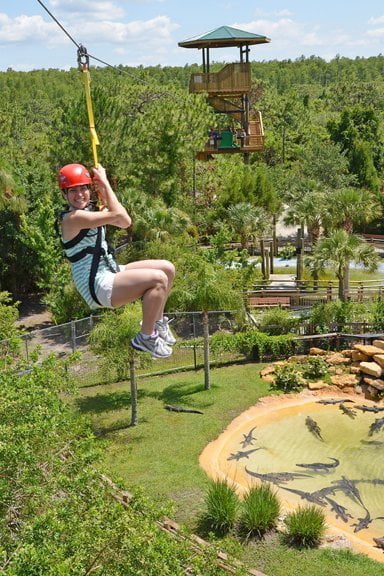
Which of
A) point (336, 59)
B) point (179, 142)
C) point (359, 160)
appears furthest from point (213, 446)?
point (336, 59)

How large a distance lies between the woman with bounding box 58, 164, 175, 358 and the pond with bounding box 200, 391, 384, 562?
8.37 m

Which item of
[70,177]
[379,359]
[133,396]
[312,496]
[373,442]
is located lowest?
[373,442]

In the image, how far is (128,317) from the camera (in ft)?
54.3

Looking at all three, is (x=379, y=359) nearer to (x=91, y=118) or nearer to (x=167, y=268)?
(x=167, y=268)

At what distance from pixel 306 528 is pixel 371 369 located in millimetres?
8757

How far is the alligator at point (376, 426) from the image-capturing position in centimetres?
1728

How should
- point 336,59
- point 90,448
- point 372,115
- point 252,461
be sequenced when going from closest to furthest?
point 90,448
point 252,461
point 372,115
point 336,59

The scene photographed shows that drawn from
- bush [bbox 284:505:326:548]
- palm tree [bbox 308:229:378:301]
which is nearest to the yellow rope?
bush [bbox 284:505:326:548]

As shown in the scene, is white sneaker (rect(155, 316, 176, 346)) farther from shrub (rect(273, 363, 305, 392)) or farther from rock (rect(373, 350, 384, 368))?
rock (rect(373, 350, 384, 368))

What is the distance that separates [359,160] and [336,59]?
420 feet

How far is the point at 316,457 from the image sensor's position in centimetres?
1578

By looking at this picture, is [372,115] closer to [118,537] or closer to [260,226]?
[260,226]

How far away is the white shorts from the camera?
19.2ft

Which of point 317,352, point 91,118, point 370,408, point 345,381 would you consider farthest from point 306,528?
point 317,352
